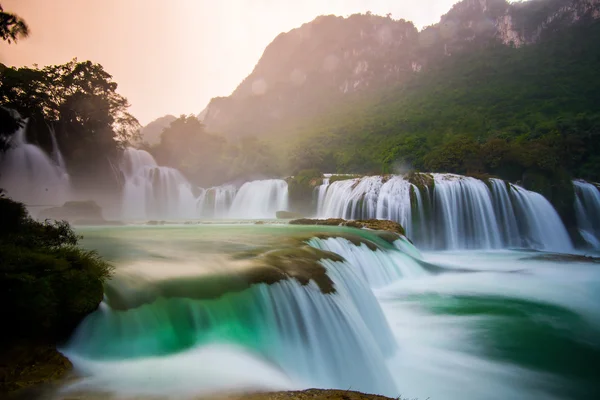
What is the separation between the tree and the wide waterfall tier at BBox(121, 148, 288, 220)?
25.4 metres

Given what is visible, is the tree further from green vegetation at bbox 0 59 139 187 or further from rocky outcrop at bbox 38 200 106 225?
green vegetation at bbox 0 59 139 187

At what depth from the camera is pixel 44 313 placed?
3750mm

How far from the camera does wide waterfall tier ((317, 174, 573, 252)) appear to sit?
20.3 metres

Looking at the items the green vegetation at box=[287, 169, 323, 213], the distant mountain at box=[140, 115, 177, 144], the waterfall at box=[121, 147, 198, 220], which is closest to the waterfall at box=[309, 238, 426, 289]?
the green vegetation at box=[287, 169, 323, 213]

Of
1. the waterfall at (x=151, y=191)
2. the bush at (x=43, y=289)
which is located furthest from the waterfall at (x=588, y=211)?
the waterfall at (x=151, y=191)

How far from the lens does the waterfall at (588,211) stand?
2191 centimetres

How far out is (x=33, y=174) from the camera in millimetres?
21109

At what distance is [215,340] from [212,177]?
4272 cm

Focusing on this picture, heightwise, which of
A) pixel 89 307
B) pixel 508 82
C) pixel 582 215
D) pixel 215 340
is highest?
pixel 508 82

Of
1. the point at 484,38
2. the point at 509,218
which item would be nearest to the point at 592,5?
the point at 484,38

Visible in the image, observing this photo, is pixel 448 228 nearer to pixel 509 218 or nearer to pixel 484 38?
pixel 509 218

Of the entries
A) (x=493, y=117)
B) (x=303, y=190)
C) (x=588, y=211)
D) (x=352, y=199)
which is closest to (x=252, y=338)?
(x=352, y=199)

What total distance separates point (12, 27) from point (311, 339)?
8223 millimetres

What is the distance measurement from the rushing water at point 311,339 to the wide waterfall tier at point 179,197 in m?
24.1
